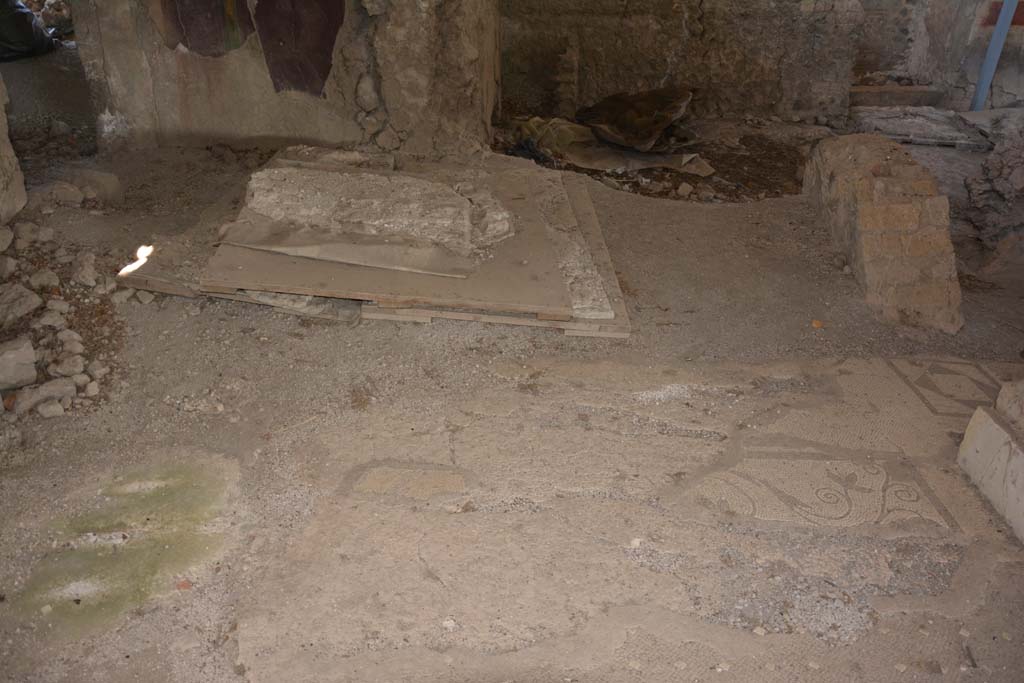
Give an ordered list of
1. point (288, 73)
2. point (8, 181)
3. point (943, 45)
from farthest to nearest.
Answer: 1. point (943, 45)
2. point (288, 73)
3. point (8, 181)

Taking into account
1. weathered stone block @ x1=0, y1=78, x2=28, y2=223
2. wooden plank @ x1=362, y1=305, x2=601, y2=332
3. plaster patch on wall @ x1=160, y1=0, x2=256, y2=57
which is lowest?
wooden plank @ x1=362, y1=305, x2=601, y2=332

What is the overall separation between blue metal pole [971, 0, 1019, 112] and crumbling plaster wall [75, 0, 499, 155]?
5821mm

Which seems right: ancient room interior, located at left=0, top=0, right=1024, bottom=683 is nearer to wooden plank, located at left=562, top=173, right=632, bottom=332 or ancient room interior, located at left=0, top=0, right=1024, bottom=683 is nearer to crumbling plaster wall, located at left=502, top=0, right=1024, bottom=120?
wooden plank, located at left=562, top=173, right=632, bottom=332

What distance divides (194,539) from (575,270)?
2235 millimetres

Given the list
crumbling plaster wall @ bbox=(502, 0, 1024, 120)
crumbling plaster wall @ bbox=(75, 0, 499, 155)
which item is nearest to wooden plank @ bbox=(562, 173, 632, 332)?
crumbling plaster wall @ bbox=(75, 0, 499, 155)

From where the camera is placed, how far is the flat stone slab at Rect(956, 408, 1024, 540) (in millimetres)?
2961

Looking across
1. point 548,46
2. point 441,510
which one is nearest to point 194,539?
point 441,510

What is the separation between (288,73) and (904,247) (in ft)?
12.5

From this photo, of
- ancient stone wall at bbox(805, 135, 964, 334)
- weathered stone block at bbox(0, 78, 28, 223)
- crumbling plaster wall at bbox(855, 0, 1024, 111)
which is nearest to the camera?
weathered stone block at bbox(0, 78, 28, 223)

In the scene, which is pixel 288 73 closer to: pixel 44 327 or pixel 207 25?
pixel 207 25

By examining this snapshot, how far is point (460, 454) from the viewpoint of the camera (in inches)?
126

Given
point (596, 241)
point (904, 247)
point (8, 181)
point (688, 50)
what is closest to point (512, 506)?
point (596, 241)

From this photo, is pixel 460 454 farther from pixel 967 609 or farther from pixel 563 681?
pixel 967 609

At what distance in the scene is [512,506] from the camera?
2.98m
